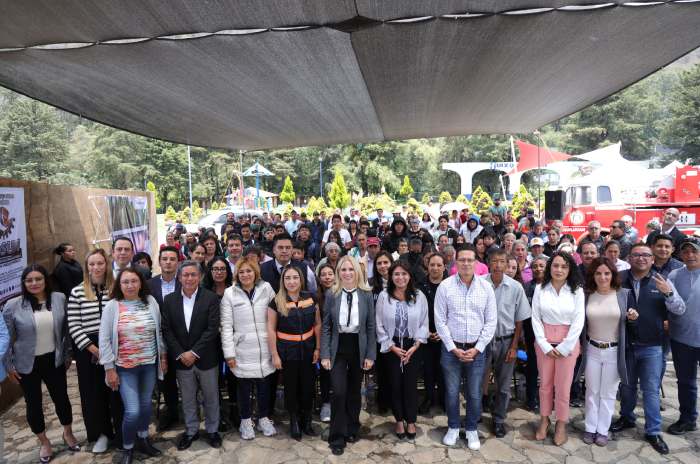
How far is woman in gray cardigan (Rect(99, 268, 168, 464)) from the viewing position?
318 centimetres

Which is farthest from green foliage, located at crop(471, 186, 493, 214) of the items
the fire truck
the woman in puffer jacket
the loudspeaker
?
the woman in puffer jacket

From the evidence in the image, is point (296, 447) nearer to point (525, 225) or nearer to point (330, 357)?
point (330, 357)

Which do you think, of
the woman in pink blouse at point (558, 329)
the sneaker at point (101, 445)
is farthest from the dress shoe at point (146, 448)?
the woman in pink blouse at point (558, 329)

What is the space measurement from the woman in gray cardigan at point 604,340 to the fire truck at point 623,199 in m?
7.67

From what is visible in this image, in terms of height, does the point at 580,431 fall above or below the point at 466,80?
below

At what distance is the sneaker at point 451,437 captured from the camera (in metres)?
3.56

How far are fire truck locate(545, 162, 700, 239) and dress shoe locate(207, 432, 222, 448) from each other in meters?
9.63

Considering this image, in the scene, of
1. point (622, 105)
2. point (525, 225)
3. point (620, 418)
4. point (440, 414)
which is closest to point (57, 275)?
point (440, 414)

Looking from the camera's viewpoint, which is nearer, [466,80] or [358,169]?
[466,80]

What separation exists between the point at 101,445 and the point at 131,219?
5.34 metres

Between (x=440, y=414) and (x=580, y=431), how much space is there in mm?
1229

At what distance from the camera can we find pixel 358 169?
131ft

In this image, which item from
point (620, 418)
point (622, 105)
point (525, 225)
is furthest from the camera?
point (622, 105)

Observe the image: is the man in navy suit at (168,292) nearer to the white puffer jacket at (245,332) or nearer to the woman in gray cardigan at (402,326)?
the white puffer jacket at (245,332)
